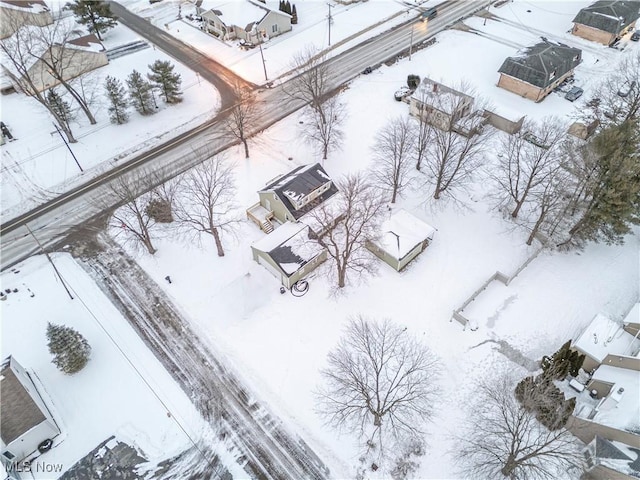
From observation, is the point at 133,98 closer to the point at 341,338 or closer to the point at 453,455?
the point at 341,338

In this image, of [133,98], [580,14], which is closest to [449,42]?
[580,14]

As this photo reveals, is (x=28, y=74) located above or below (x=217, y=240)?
above

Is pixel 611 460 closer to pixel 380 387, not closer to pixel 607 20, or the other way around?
pixel 380 387

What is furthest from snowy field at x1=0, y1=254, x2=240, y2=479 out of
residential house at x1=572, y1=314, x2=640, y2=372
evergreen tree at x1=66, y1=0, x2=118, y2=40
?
evergreen tree at x1=66, y1=0, x2=118, y2=40

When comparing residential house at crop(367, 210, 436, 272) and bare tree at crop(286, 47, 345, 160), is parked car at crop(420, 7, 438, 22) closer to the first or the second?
bare tree at crop(286, 47, 345, 160)

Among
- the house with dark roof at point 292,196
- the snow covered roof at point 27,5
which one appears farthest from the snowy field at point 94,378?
the snow covered roof at point 27,5

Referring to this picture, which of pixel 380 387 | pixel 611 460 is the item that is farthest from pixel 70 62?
pixel 611 460
